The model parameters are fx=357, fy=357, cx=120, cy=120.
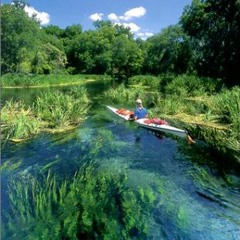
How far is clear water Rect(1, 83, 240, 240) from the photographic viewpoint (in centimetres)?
707

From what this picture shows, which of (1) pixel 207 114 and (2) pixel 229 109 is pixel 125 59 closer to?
(1) pixel 207 114

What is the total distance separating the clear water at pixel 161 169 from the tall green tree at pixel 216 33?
864 inches

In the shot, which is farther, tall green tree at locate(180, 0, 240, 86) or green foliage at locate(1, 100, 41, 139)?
tall green tree at locate(180, 0, 240, 86)

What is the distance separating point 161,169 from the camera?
10.5 metres

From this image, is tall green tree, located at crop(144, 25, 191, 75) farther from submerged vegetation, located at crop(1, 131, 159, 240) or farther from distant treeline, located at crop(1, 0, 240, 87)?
submerged vegetation, located at crop(1, 131, 159, 240)

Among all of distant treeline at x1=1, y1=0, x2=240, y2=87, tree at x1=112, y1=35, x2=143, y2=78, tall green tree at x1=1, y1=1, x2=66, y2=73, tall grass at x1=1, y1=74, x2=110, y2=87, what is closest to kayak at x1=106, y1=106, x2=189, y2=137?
distant treeline at x1=1, y1=0, x2=240, y2=87

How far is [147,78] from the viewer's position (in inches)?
1778

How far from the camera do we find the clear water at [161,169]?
23.2ft

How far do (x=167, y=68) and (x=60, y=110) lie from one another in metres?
37.2

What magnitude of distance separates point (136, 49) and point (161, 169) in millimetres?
63683

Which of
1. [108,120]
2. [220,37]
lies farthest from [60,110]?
[220,37]

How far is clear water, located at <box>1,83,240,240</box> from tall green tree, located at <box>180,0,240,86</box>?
2195cm

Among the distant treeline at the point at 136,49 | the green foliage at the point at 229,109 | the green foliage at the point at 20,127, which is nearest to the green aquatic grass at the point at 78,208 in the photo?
the green foliage at the point at 20,127

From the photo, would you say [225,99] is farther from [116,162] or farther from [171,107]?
[116,162]
